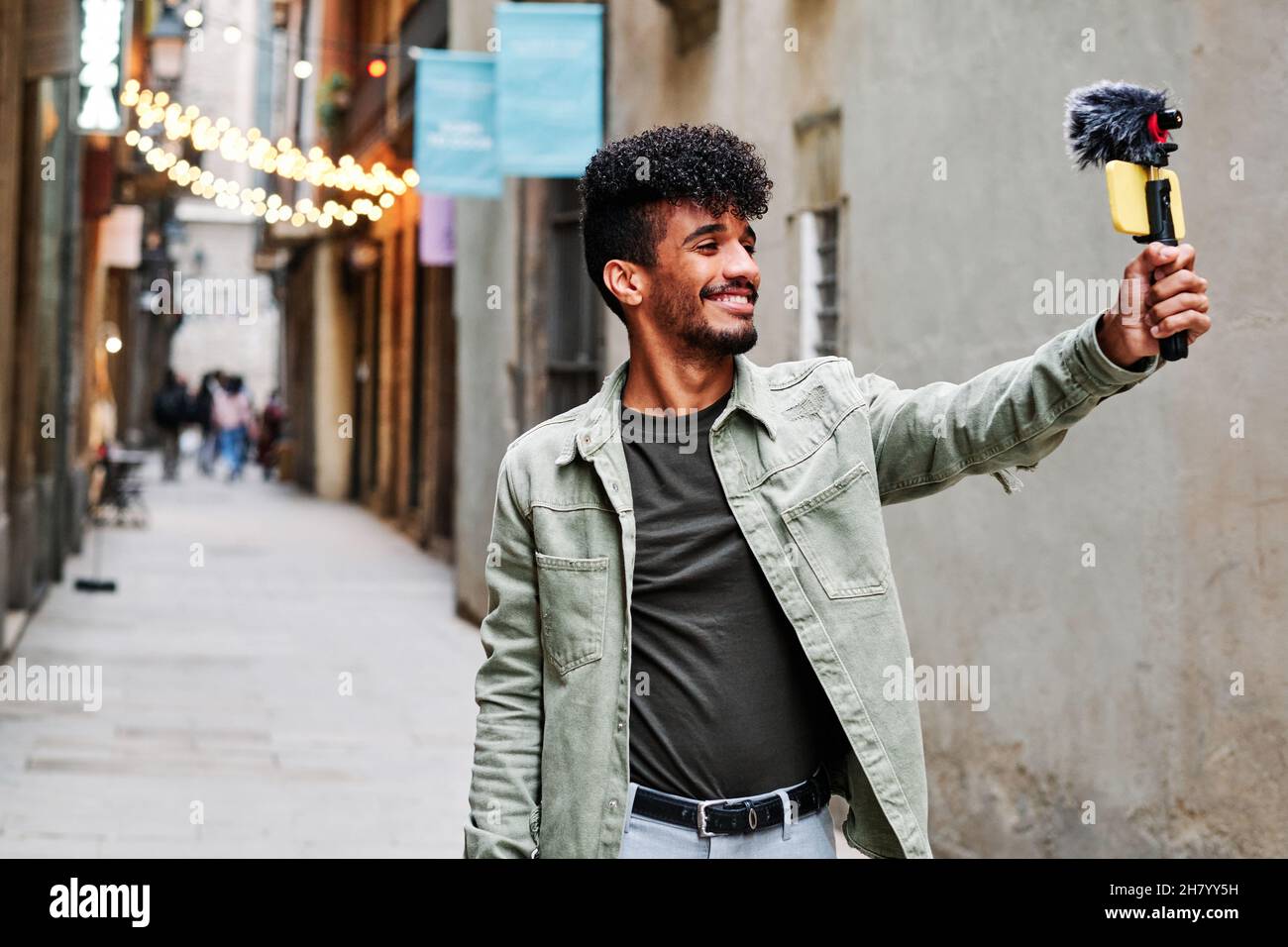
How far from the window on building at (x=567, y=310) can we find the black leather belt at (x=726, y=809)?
9493mm

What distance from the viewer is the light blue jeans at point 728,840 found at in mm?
2830

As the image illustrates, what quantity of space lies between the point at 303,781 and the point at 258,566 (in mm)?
10248

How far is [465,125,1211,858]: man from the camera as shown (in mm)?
2842

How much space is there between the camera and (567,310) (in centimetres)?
1299

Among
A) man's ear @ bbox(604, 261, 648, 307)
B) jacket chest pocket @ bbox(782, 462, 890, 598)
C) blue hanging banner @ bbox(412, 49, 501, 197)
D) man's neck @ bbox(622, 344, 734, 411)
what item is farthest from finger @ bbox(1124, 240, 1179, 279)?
blue hanging banner @ bbox(412, 49, 501, 197)

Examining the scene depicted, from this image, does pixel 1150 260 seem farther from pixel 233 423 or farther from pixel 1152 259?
pixel 233 423

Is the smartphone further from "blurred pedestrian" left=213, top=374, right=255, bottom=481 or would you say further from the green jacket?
"blurred pedestrian" left=213, top=374, right=255, bottom=481

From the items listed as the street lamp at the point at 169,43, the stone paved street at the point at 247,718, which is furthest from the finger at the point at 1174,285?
the street lamp at the point at 169,43

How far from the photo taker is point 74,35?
1206 centimetres

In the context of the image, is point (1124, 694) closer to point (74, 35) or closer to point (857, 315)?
point (857, 315)

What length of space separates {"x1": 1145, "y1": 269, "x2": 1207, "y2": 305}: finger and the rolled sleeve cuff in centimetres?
11

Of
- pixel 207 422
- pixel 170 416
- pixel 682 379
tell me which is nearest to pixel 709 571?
pixel 682 379

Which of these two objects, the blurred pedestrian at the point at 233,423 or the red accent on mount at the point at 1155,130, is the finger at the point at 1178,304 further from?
the blurred pedestrian at the point at 233,423

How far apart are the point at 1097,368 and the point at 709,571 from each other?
2.28 ft
